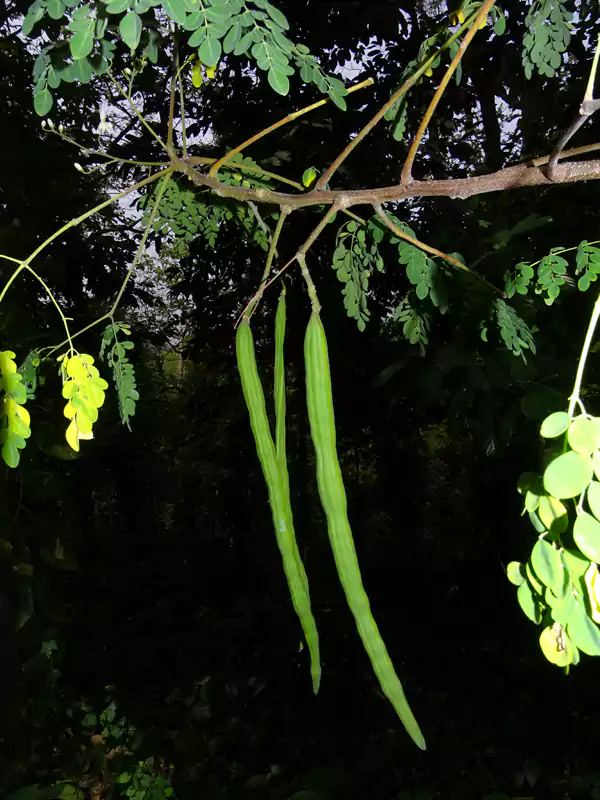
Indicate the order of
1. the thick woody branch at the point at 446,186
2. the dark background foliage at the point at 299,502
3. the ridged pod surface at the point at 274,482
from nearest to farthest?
the thick woody branch at the point at 446,186 < the ridged pod surface at the point at 274,482 < the dark background foliage at the point at 299,502

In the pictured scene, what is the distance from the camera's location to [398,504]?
3.79 metres

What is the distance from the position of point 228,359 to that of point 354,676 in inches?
75.0

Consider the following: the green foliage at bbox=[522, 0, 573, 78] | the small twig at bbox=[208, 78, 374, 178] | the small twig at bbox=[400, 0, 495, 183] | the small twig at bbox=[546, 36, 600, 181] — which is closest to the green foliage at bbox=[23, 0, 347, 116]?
the small twig at bbox=[208, 78, 374, 178]

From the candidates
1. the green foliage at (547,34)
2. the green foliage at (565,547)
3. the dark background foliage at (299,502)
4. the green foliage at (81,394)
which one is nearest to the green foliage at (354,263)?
the dark background foliage at (299,502)

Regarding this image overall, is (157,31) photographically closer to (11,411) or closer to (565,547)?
(11,411)

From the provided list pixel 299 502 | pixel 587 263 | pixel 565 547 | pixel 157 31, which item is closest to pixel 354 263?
pixel 587 263

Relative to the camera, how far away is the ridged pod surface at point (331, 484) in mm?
813

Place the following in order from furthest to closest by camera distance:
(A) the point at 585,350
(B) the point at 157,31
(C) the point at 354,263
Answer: (C) the point at 354,263
(B) the point at 157,31
(A) the point at 585,350

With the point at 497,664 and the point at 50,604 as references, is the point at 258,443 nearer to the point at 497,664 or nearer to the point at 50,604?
the point at 50,604

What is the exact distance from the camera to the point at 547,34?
115 cm

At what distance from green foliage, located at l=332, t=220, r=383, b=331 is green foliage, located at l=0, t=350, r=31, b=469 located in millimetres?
648

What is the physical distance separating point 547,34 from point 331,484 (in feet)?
3.16

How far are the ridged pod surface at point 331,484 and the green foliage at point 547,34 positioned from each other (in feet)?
2.53

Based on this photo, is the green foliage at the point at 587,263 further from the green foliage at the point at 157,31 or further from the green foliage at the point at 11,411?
the green foliage at the point at 11,411
